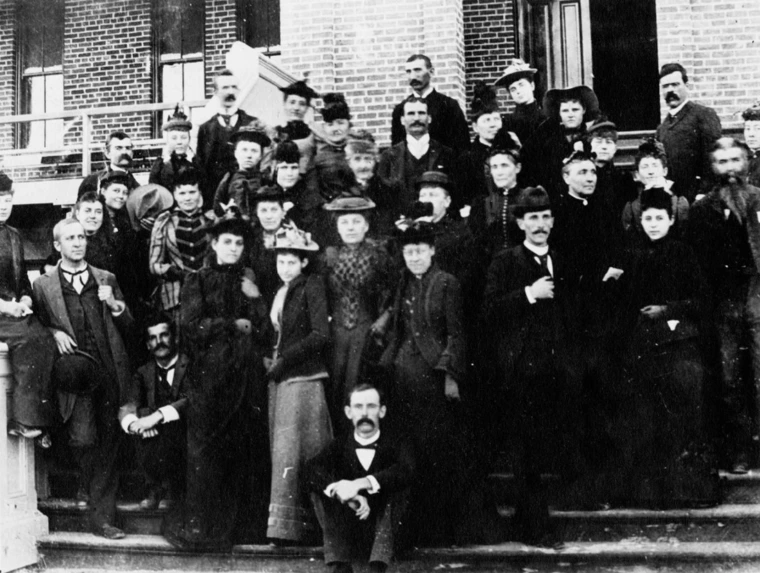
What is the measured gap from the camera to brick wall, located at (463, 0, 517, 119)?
35.7ft

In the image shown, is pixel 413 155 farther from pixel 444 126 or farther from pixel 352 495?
pixel 352 495

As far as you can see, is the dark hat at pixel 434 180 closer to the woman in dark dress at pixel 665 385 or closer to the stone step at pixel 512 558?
the woman in dark dress at pixel 665 385

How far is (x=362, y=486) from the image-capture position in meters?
5.42

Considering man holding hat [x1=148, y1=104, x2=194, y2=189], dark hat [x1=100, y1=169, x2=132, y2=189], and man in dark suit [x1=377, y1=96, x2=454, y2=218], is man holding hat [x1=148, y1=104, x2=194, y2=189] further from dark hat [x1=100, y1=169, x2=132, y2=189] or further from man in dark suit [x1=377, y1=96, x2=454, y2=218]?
man in dark suit [x1=377, y1=96, x2=454, y2=218]

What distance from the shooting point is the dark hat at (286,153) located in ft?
21.9

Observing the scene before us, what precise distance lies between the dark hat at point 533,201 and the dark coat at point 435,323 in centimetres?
58

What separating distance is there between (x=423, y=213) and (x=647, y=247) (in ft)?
4.48

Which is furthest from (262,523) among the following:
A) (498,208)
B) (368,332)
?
(498,208)

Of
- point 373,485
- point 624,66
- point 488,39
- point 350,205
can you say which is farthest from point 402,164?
point 624,66

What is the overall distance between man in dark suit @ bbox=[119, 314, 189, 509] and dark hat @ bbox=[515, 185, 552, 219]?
91.2 inches

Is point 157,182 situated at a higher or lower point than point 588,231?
higher

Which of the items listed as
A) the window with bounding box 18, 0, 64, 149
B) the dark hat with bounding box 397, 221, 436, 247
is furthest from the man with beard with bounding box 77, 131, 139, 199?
the window with bounding box 18, 0, 64, 149

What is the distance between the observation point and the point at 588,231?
6141mm

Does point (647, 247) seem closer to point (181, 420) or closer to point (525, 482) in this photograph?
point (525, 482)
